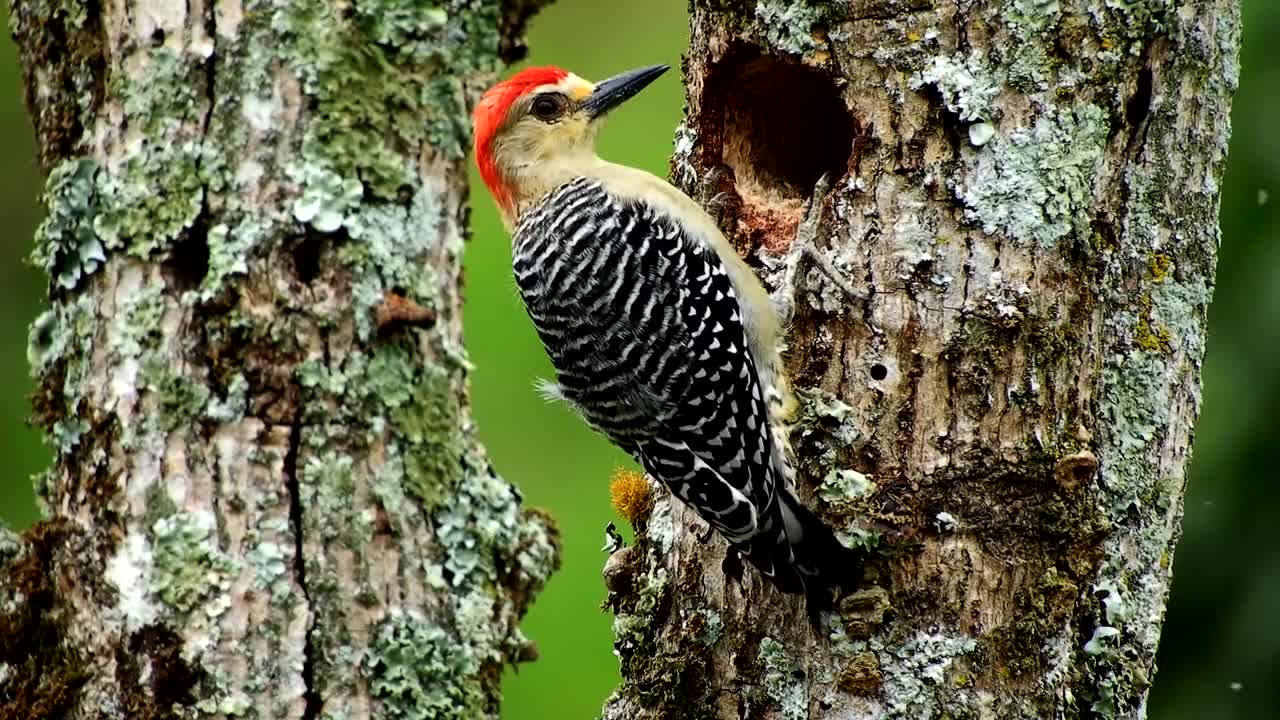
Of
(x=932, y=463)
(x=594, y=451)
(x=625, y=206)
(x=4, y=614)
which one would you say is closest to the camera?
(x=932, y=463)

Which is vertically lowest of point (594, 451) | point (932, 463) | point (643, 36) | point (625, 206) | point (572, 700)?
point (932, 463)

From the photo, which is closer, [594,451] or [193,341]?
[193,341]

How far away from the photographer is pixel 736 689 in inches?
165

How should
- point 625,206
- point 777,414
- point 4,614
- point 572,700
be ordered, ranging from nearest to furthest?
point 777,414, point 4,614, point 625,206, point 572,700

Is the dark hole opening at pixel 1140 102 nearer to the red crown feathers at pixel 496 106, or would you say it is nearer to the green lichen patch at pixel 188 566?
the red crown feathers at pixel 496 106

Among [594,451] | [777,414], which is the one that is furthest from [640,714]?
[594,451]

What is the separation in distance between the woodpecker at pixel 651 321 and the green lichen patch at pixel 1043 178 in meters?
0.71

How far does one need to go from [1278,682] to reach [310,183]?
10.1 ft

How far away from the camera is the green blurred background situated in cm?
405

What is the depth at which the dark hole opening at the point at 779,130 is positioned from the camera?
463cm

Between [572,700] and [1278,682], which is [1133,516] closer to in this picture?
[1278,682]

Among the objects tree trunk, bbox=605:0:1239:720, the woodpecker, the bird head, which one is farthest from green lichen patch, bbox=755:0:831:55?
the bird head

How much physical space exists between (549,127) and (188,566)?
6.15 feet

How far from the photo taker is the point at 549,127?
5262 millimetres
